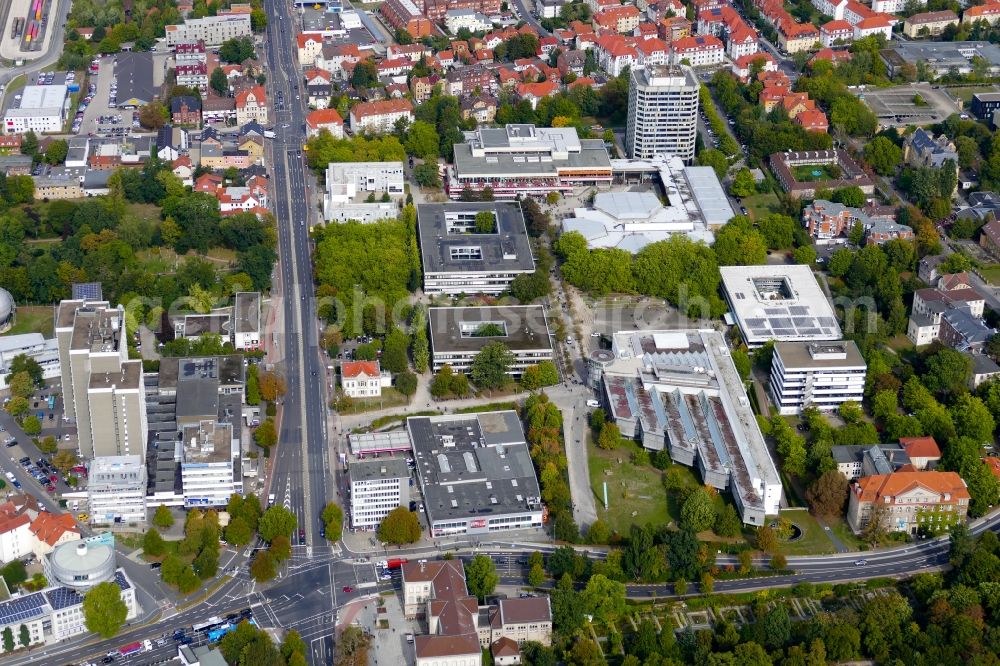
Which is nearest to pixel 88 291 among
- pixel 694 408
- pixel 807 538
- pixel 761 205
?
pixel 694 408

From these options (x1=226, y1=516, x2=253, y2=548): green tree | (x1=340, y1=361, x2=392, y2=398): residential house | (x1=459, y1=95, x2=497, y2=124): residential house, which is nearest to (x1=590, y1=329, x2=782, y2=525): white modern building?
(x1=340, y1=361, x2=392, y2=398): residential house

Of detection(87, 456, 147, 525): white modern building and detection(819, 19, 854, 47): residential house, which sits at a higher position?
detection(87, 456, 147, 525): white modern building

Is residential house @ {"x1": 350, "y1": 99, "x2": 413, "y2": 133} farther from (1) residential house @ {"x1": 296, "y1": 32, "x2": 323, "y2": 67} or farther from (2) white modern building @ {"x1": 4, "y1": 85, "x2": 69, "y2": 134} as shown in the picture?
(2) white modern building @ {"x1": 4, "y1": 85, "x2": 69, "y2": 134}

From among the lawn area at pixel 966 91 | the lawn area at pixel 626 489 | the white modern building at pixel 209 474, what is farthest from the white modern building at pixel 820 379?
the lawn area at pixel 966 91

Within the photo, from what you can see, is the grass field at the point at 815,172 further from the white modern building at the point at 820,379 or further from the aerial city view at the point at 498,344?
the white modern building at the point at 820,379

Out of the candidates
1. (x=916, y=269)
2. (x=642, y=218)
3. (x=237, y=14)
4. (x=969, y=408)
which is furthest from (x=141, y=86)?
(x=969, y=408)

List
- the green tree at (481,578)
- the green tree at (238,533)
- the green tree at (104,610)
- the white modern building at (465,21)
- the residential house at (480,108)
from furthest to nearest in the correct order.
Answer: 1. the white modern building at (465,21)
2. the residential house at (480,108)
3. the green tree at (238,533)
4. the green tree at (481,578)
5. the green tree at (104,610)

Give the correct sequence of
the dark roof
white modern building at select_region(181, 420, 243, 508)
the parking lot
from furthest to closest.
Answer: the dark roof < the parking lot < white modern building at select_region(181, 420, 243, 508)
